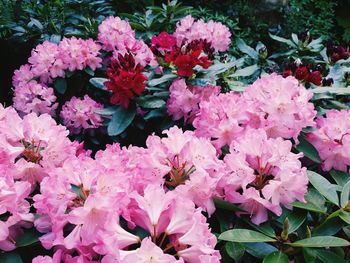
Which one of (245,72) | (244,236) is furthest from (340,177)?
(245,72)

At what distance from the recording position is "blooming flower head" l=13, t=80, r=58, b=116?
7.25 feet

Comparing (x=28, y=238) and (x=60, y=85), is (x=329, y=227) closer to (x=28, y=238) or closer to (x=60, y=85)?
(x=28, y=238)

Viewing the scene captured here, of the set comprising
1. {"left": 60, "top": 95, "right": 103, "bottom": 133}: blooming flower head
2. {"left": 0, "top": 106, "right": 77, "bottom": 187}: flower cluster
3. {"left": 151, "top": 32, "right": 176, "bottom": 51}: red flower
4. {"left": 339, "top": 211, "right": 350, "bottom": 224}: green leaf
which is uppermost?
{"left": 0, "top": 106, "right": 77, "bottom": 187}: flower cluster

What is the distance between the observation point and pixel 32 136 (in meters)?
1.17

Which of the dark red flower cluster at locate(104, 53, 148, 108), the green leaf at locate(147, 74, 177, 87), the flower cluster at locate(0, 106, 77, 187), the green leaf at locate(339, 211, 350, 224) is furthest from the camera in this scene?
the green leaf at locate(147, 74, 177, 87)

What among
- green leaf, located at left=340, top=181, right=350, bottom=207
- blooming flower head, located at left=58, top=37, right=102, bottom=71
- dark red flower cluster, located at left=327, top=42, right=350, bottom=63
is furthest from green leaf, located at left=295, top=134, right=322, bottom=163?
blooming flower head, located at left=58, top=37, right=102, bottom=71

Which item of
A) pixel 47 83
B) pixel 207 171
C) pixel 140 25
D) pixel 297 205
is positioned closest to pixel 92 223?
pixel 207 171

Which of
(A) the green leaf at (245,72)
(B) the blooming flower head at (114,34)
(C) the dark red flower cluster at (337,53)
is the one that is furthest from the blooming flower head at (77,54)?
(C) the dark red flower cluster at (337,53)

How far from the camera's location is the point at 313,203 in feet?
3.71

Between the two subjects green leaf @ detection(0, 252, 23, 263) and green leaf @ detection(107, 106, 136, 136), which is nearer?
green leaf @ detection(0, 252, 23, 263)

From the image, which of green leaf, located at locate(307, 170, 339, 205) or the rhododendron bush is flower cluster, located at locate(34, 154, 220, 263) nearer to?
the rhododendron bush

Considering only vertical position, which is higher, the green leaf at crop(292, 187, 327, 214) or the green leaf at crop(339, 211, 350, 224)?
the green leaf at crop(339, 211, 350, 224)

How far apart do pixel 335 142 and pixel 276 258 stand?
483 millimetres

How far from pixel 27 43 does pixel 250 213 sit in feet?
8.20
